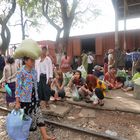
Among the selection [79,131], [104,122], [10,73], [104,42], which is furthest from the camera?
[104,42]

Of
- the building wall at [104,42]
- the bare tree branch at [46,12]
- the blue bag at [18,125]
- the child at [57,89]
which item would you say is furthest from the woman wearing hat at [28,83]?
the bare tree branch at [46,12]

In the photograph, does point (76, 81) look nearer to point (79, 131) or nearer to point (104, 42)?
point (79, 131)

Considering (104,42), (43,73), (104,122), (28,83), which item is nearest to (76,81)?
(43,73)

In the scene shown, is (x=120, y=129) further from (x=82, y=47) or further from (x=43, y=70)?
(x=82, y=47)

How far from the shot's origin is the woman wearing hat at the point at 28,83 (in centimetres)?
407

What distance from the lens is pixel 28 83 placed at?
164 inches

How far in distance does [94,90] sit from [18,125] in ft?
9.41

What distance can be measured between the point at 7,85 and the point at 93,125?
280cm

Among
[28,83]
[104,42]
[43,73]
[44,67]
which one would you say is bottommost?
[28,83]

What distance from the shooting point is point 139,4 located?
11867 millimetres

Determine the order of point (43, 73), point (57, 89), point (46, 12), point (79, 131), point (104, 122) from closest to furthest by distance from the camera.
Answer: point (79, 131) → point (104, 122) → point (43, 73) → point (57, 89) → point (46, 12)

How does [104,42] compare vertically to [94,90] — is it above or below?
above

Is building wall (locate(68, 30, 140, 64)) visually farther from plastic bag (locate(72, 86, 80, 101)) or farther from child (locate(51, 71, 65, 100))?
plastic bag (locate(72, 86, 80, 101))

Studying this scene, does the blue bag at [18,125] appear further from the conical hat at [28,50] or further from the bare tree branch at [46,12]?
the bare tree branch at [46,12]
